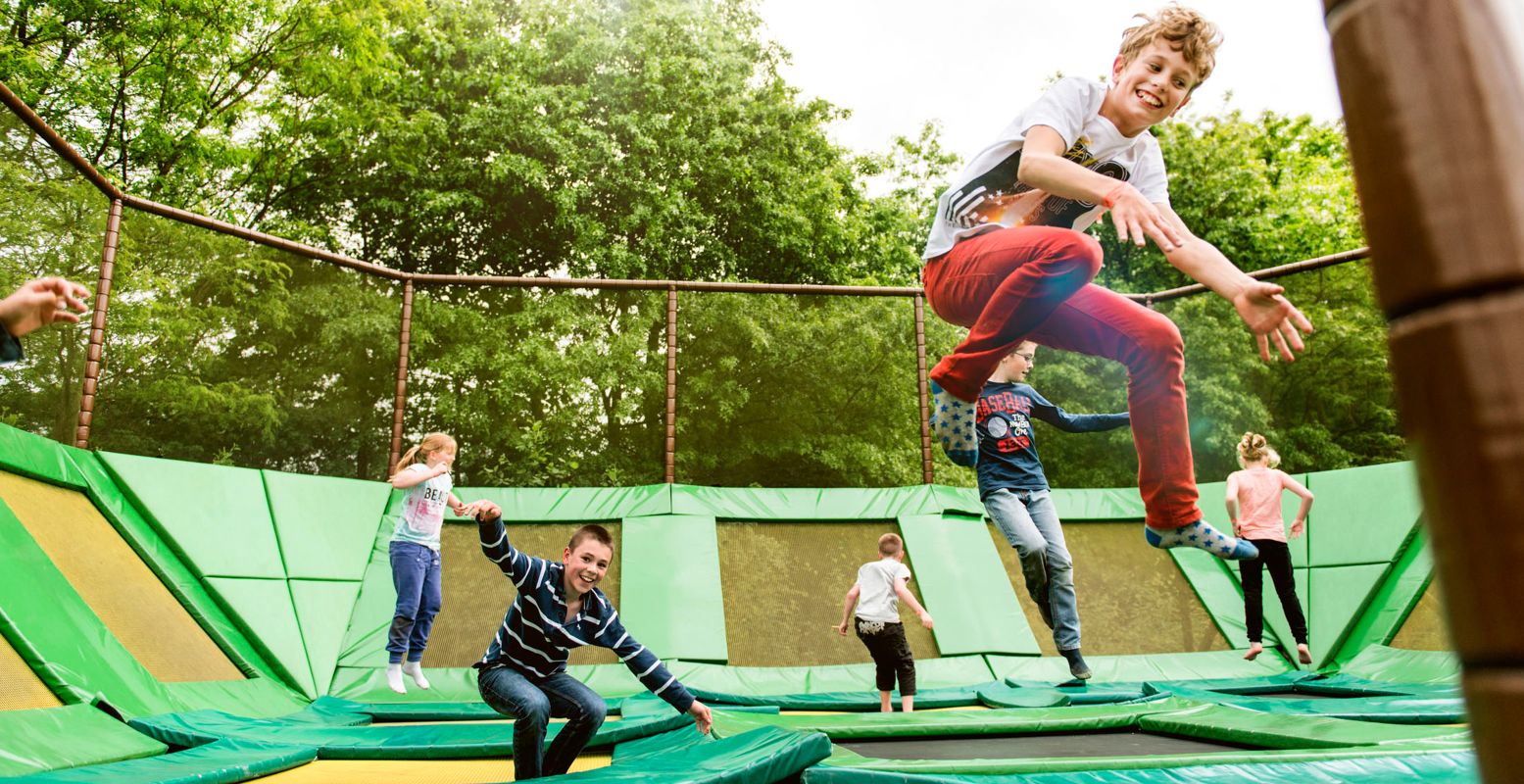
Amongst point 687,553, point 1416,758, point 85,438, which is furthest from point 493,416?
point 1416,758

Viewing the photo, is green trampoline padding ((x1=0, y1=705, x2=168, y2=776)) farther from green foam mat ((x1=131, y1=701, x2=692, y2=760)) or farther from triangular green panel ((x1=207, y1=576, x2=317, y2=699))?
triangular green panel ((x1=207, y1=576, x2=317, y2=699))

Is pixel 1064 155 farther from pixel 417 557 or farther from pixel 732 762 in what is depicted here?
pixel 417 557

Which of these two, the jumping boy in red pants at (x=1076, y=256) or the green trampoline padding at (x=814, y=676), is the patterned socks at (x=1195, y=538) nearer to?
the jumping boy in red pants at (x=1076, y=256)

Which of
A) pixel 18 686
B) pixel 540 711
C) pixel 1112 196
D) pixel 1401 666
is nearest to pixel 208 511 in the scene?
pixel 18 686

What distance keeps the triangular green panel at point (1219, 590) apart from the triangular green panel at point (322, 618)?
5.77 m

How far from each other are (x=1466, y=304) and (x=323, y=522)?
6787 mm

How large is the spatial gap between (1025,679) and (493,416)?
16.9ft

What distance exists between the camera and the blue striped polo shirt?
3277mm

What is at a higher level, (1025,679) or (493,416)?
(493,416)

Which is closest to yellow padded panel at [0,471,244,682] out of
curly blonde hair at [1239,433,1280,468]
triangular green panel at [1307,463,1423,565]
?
curly blonde hair at [1239,433,1280,468]

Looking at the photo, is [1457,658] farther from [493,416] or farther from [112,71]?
[112,71]

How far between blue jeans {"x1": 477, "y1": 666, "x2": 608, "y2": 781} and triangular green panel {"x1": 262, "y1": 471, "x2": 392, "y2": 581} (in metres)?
3.34

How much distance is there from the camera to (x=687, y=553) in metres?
6.71

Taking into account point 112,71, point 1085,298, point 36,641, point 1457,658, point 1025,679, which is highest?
point 112,71
